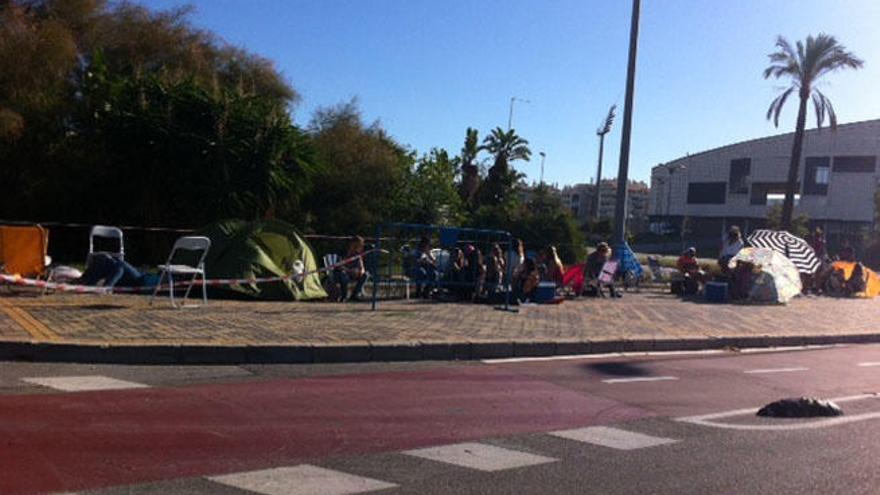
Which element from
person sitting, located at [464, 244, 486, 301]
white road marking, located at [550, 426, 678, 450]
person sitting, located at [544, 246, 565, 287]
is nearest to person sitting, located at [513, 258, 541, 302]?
person sitting, located at [464, 244, 486, 301]

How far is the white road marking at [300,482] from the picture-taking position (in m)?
5.78

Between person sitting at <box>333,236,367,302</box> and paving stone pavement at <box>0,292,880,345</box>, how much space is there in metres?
0.71

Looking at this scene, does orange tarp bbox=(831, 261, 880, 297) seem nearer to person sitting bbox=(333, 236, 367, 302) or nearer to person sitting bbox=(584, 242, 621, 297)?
person sitting bbox=(584, 242, 621, 297)

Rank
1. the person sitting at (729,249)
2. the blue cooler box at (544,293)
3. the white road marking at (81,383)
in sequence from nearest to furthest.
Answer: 1. the white road marking at (81,383)
2. the blue cooler box at (544,293)
3. the person sitting at (729,249)

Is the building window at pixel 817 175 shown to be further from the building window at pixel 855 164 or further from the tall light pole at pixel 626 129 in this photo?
the tall light pole at pixel 626 129

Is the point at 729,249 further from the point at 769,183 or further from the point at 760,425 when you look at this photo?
the point at 769,183

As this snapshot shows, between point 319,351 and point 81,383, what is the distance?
297cm

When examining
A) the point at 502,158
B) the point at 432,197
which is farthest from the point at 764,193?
the point at 432,197

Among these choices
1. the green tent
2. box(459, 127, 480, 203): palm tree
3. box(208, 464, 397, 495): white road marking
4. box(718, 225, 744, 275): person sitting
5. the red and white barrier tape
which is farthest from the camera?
box(459, 127, 480, 203): palm tree

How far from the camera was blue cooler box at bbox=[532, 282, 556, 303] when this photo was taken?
18.3 metres

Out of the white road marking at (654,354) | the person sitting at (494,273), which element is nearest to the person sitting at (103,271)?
the white road marking at (654,354)

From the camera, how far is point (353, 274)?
17.1 metres

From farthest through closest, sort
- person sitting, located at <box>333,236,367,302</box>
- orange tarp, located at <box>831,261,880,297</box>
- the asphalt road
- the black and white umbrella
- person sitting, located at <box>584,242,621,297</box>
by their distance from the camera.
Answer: orange tarp, located at <box>831,261,880,297</box> → the black and white umbrella → person sitting, located at <box>584,242,621,297</box> → person sitting, located at <box>333,236,367,302</box> → the asphalt road

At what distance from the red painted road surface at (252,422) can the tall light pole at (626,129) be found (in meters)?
13.1
